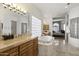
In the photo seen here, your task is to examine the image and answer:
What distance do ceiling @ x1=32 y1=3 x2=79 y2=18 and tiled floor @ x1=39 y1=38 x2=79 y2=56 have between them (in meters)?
0.46

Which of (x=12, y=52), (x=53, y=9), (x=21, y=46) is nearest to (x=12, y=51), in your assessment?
(x=12, y=52)

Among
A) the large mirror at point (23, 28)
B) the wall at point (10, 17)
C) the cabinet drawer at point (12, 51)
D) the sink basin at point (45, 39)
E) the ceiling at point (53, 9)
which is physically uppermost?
the ceiling at point (53, 9)

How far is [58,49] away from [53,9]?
0.71 meters

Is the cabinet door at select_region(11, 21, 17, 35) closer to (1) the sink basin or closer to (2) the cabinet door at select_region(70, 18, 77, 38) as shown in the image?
(1) the sink basin

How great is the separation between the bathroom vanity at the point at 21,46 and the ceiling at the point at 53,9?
19.8 inches

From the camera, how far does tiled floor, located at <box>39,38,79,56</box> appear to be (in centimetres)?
221

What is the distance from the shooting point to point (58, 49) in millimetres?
2311

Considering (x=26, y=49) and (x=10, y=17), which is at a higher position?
(x=10, y=17)

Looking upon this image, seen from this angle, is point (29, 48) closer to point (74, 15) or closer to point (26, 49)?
point (26, 49)

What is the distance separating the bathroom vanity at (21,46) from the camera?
6.27ft

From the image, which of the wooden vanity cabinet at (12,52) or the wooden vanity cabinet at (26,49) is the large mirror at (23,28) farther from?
the wooden vanity cabinet at (12,52)

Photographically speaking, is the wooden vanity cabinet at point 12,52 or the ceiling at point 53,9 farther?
the ceiling at point 53,9

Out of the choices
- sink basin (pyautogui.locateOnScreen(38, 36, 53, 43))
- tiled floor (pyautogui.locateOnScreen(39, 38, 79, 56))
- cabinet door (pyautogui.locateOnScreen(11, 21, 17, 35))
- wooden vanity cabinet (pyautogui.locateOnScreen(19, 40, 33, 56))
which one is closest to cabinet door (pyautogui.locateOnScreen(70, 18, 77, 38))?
tiled floor (pyautogui.locateOnScreen(39, 38, 79, 56))

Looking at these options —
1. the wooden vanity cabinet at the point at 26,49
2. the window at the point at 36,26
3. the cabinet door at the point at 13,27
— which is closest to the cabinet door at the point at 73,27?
the window at the point at 36,26
